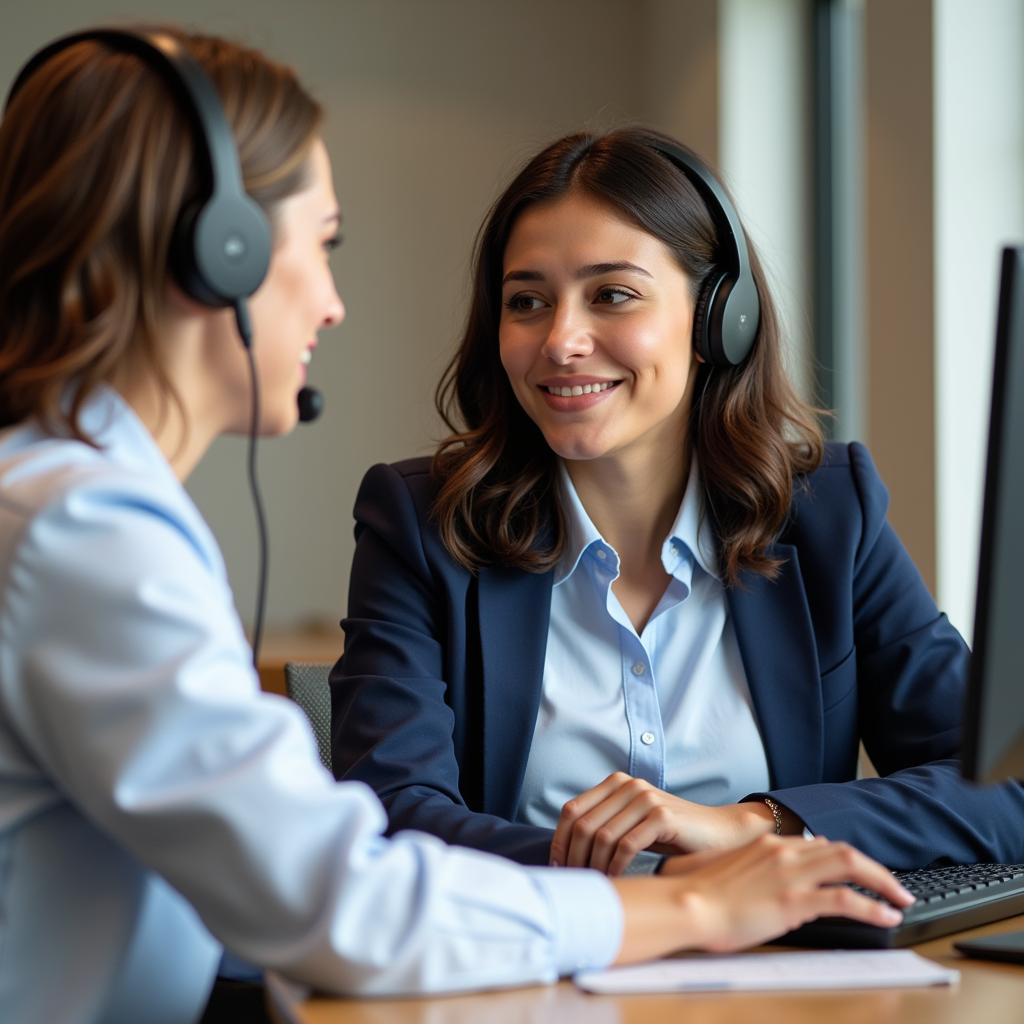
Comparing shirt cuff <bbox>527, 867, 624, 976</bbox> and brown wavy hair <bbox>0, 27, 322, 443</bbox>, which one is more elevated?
brown wavy hair <bbox>0, 27, 322, 443</bbox>

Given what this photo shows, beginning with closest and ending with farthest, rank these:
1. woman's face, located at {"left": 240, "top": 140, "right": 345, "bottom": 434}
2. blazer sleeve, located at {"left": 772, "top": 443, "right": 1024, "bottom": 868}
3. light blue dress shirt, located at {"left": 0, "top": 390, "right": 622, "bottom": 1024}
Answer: light blue dress shirt, located at {"left": 0, "top": 390, "right": 622, "bottom": 1024} → woman's face, located at {"left": 240, "top": 140, "right": 345, "bottom": 434} → blazer sleeve, located at {"left": 772, "top": 443, "right": 1024, "bottom": 868}

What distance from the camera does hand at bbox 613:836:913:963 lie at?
0.92 meters

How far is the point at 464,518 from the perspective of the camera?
1.64 meters

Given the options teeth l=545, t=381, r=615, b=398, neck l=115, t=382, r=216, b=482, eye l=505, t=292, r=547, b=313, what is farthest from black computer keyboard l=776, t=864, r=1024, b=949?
eye l=505, t=292, r=547, b=313

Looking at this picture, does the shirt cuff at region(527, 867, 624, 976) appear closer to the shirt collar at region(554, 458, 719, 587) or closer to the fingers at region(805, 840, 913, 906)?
the fingers at region(805, 840, 913, 906)

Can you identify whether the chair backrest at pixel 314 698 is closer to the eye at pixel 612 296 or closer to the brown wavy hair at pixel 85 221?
the eye at pixel 612 296

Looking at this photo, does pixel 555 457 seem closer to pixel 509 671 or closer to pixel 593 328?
pixel 593 328

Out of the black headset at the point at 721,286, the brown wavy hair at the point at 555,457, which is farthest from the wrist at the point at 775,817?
the black headset at the point at 721,286

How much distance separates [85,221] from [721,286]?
36.6 inches

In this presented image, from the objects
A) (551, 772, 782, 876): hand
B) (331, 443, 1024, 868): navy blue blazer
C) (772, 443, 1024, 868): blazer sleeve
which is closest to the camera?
(551, 772, 782, 876): hand

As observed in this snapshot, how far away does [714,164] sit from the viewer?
149 inches

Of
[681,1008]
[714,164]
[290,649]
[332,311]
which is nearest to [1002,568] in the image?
[681,1008]

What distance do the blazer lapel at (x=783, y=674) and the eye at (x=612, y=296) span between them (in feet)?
1.17

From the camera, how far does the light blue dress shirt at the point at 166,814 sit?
80 cm
